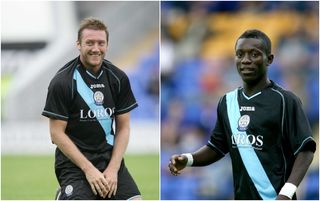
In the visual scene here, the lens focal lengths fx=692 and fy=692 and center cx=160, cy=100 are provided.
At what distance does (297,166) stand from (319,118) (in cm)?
832

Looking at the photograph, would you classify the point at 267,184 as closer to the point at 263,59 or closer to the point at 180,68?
the point at 263,59

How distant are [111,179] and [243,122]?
1.05 metres

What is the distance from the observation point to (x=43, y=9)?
845 inches

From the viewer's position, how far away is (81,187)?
4906 mm

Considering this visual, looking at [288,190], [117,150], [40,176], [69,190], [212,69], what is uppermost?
[212,69]

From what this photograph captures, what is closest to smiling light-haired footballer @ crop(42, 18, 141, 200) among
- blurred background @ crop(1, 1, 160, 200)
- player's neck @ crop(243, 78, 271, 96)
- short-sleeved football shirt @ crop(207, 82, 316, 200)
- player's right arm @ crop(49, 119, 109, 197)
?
player's right arm @ crop(49, 119, 109, 197)

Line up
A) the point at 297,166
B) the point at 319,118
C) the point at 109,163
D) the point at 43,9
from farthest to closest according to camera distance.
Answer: the point at 43,9 < the point at 319,118 < the point at 109,163 < the point at 297,166

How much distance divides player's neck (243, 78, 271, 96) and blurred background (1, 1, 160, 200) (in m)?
10.9

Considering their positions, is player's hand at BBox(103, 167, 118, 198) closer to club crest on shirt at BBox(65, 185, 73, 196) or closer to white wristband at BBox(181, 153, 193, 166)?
club crest on shirt at BBox(65, 185, 73, 196)

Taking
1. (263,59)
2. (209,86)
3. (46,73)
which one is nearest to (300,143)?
(263,59)

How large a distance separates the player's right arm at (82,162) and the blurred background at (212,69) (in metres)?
7.13

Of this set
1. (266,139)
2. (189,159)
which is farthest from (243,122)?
(189,159)

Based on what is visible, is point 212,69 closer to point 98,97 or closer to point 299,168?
point 98,97

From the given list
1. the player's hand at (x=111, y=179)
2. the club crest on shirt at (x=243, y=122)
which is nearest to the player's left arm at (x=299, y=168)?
the club crest on shirt at (x=243, y=122)
